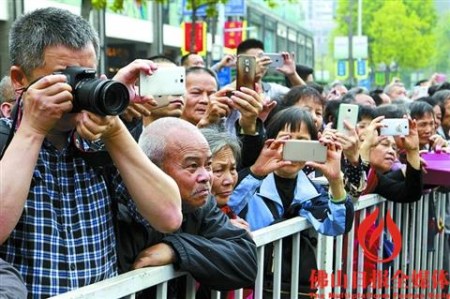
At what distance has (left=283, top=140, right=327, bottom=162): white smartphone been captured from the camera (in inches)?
123

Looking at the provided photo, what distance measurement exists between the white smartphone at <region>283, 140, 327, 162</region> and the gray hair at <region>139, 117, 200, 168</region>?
774 mm

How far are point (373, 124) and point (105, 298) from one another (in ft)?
7.95

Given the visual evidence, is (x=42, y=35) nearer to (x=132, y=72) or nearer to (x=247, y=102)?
(x=132, y=72)

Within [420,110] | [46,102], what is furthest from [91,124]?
[420,110]

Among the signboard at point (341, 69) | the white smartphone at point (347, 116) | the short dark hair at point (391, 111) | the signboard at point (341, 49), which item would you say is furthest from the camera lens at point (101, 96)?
the signboard at point (341, 49)

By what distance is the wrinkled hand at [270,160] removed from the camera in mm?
3199

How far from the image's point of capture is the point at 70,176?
6.76ft

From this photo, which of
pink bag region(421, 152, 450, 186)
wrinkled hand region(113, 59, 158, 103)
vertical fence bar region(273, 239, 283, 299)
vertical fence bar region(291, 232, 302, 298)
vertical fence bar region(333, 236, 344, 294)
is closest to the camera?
wrinkled hand region(113, 59, 158, 103)

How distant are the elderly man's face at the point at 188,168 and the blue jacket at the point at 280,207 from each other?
784 mm

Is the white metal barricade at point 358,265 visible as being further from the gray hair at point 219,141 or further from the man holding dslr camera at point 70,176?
the gray hair at point 219,141

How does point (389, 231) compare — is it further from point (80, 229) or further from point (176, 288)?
point (80, 229)

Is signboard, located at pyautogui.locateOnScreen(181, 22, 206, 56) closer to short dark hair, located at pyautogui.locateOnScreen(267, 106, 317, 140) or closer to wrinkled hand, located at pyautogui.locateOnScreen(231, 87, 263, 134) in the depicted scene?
short dark hair, located at pyautogui.locateOnScreen(267, 106, 317, 140)

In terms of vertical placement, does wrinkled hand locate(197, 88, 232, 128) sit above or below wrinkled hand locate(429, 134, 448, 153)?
above

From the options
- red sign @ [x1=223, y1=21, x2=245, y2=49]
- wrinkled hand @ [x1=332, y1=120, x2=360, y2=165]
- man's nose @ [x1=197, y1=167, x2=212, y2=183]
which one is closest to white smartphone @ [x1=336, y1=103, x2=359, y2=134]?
wrinkled hand @ [x1=332, y1=120, x2=360, y2=165]
